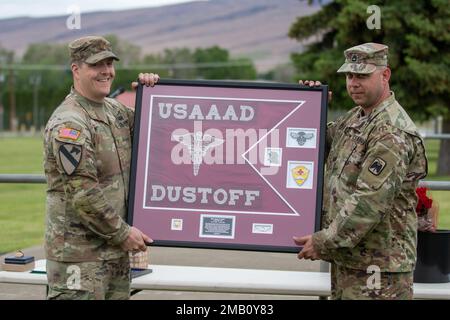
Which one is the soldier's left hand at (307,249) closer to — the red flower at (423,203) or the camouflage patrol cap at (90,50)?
the red flower at (423,203)

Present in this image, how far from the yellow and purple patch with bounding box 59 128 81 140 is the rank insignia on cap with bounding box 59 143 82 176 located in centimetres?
4

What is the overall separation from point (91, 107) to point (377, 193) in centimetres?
157

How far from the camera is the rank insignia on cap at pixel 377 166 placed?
405 cm

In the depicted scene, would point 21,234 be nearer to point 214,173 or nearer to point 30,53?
point 214,173

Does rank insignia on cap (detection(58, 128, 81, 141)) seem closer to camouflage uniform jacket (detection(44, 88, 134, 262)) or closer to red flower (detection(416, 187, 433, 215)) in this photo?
camouflage uniform jacket (detection(44, 88, 134, 262))

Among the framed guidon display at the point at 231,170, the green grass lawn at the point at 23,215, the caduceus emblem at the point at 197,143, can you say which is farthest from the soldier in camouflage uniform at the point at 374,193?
the green grass lawn at the point at 23,215

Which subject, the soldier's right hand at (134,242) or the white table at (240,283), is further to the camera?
the white table at (240,283)

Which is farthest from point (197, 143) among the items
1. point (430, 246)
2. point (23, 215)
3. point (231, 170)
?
point (23, 215)

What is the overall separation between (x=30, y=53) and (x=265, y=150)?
162m

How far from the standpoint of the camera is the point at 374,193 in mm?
4059

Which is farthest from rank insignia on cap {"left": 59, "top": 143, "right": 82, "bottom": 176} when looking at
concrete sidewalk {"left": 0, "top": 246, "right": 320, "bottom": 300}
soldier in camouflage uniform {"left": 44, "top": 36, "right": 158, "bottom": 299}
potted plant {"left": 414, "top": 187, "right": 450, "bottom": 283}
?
concrete sidewalk {"left": 0, "top": 246, "right": 320, "bottom": 300}

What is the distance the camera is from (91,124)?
4.34 meters

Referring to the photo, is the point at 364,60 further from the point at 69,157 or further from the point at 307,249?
the point at 69,157

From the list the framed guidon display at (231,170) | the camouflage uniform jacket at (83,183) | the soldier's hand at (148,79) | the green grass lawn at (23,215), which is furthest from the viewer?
the green grass lawn at (23,215)
